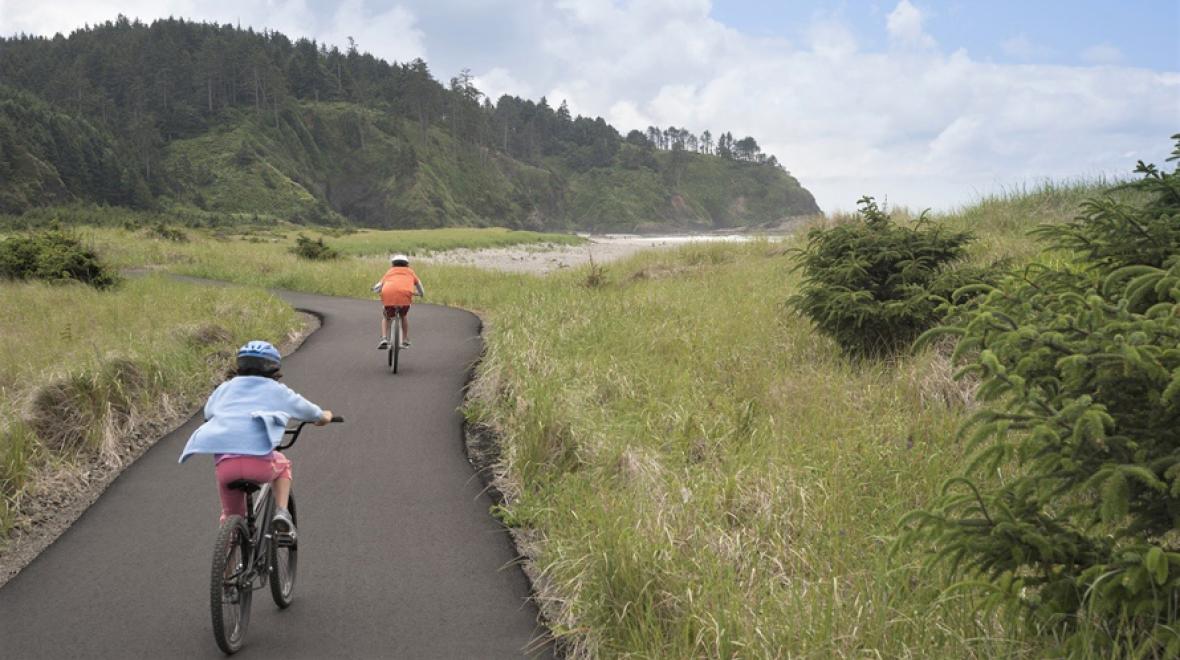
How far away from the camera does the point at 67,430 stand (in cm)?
837

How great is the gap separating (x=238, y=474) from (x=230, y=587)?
0.66 meters

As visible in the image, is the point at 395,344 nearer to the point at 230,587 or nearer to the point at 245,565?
the point at 245,565

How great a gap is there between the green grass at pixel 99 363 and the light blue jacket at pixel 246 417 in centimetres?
293

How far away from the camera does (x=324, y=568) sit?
590 centimetres

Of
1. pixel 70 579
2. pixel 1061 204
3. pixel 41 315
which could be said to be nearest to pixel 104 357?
pixel 70 579

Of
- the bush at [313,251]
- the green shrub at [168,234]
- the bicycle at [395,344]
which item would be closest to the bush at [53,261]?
the bicycle at [395,344]

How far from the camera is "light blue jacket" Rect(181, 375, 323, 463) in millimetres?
4867

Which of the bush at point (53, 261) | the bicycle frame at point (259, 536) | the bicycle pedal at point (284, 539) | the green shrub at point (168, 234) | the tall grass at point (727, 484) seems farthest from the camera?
the green shrub at point (168, 234)

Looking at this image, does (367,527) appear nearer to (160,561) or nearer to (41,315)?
(160,561)

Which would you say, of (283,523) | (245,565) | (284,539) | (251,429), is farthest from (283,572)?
(251,429)

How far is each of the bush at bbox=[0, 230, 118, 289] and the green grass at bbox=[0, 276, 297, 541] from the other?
1425mm

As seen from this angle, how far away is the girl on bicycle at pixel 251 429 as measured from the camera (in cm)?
489

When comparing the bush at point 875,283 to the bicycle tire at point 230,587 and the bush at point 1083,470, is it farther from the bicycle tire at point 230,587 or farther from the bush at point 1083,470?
the bicycle tire at point 230,587

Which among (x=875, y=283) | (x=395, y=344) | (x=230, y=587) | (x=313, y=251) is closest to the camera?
(x=230, y=587)
